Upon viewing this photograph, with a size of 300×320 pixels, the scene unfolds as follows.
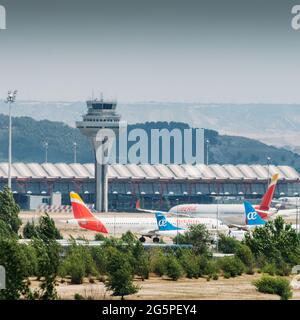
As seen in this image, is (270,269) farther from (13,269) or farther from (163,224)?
(163,224)

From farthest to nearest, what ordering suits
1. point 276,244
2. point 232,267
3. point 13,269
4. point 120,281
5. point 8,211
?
point 8,211 → point 276,244 → point 232,267 → point 120,281 → point 13,269

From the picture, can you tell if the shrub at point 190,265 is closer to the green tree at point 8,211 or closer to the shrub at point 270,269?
the shrub at point 270,269

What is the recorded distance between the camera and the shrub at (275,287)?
7376 centimetres

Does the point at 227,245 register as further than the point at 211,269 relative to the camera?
Yes

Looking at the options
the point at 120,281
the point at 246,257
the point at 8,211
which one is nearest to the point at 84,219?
the point at 8,211

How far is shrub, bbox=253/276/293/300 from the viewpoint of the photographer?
73756 mm

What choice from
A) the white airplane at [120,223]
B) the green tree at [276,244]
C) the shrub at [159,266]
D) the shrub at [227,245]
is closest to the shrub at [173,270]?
the shrub at [159,266]

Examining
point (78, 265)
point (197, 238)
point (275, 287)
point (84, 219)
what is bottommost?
point (275, 287)

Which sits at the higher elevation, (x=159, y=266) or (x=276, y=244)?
(x=276, y=244)

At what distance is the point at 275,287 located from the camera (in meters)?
74.9

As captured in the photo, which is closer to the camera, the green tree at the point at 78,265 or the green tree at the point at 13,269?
the green tree at the point at 13,269

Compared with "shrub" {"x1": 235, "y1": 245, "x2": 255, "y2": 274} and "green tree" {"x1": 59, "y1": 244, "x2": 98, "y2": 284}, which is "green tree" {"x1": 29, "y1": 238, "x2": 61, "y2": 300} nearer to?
"green tree" {"x1": 59, "y1": 244, "x2": 98, "y2": 284}
